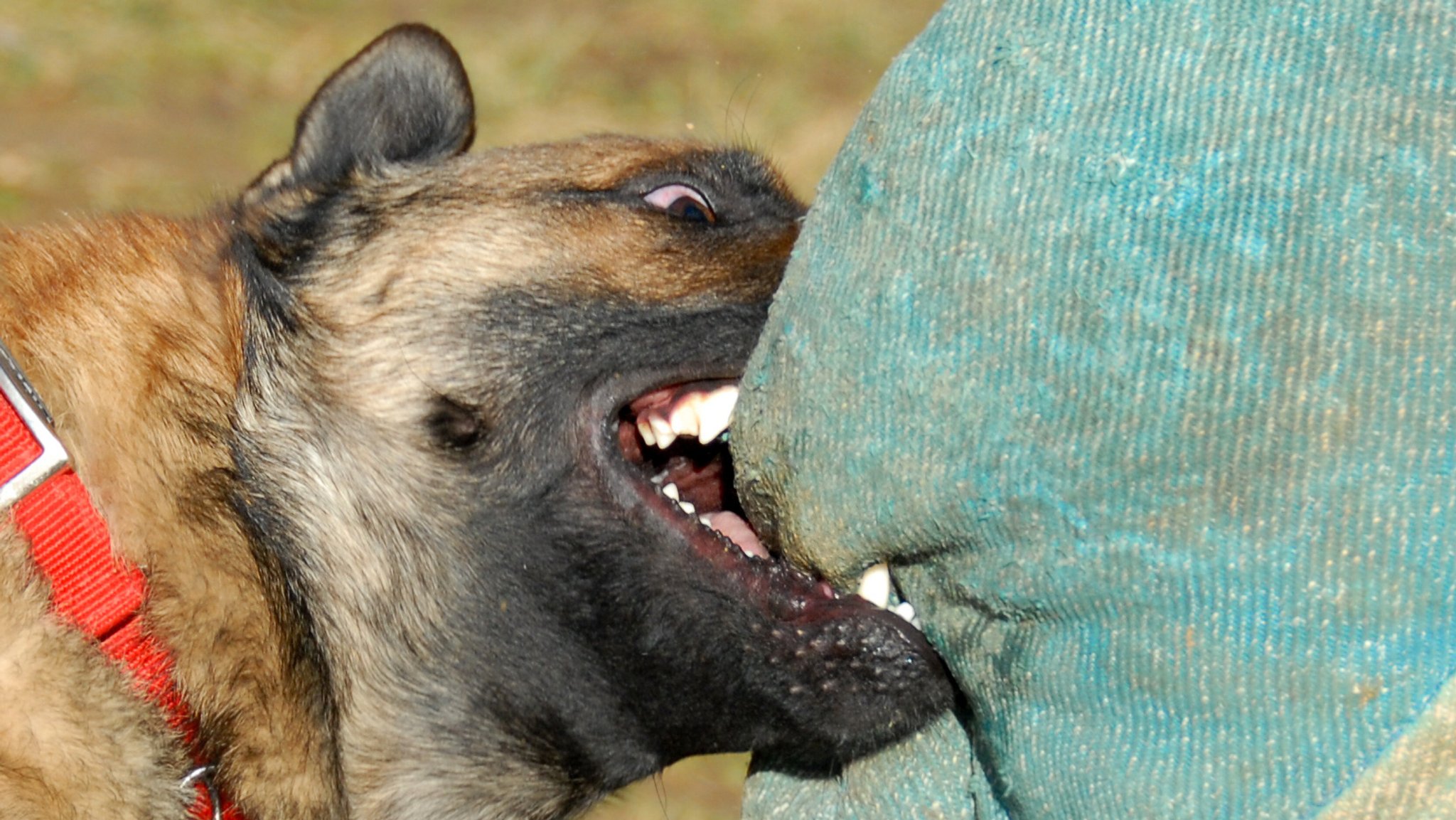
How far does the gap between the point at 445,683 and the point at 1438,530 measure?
1.74 m

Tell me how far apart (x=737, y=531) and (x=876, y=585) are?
1.44 ft

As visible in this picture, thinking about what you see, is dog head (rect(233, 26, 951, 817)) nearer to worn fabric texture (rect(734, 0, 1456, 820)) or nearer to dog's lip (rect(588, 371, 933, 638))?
dog's lip (rect(588, 371, 933, 638))

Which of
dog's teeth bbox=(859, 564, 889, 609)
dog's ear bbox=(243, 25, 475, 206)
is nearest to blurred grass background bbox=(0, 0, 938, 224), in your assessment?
dog's ear bbox=(243, 25, 475, 206)

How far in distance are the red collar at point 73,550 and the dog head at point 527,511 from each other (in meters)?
0.24

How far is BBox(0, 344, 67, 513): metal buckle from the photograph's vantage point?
2197 mm

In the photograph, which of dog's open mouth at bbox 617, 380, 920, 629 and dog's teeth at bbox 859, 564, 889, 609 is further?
dog's open mouth at bbox 617, 380, 920, 629

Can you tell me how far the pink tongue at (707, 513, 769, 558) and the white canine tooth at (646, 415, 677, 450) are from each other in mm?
183

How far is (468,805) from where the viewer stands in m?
2.63

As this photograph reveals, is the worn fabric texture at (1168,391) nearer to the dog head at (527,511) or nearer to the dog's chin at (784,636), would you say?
the dog's chin at (784,636)

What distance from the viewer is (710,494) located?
2855 mm

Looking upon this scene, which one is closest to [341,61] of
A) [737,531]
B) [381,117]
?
[381,117]

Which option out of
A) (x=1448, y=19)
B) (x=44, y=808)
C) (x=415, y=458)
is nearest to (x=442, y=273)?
(x=415, y=458)

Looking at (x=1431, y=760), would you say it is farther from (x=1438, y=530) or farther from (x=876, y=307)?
(x=876, y=307)

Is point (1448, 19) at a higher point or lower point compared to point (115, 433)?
higher
